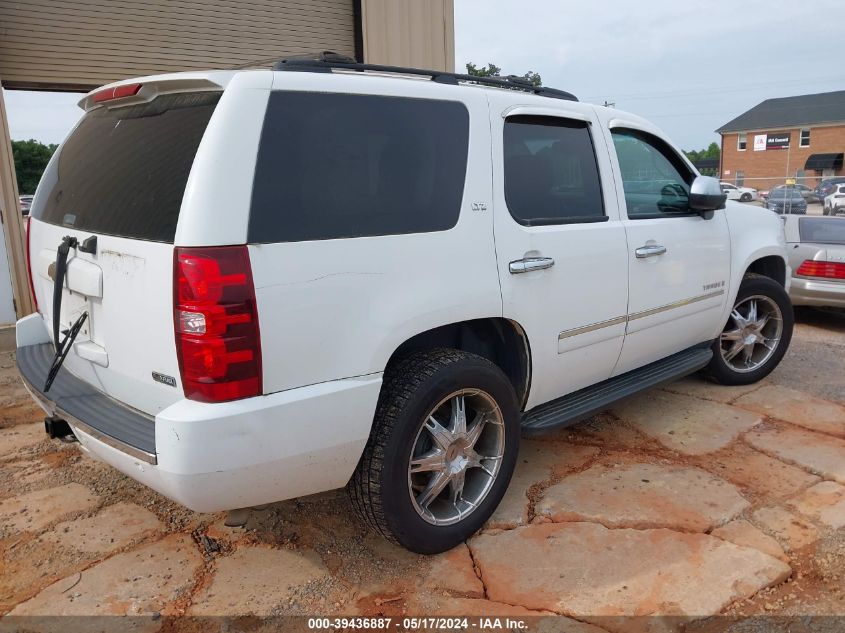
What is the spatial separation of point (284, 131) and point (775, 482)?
3.04 meters

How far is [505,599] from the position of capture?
8.38 ft

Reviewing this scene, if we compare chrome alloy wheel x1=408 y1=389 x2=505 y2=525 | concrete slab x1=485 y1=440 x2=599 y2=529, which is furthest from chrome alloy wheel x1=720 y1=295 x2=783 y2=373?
chrome alloy wheel x1=408 y1=389 x2=505 y2=525

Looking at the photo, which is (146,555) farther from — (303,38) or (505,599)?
(303,38)

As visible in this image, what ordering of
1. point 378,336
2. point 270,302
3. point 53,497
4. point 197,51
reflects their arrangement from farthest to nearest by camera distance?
point 197,51
point 53,497
point 378,336
point 270,302

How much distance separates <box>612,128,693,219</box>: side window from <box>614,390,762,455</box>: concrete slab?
136cm

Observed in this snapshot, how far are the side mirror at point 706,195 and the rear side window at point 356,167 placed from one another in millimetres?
1806

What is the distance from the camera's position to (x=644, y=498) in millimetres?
3283

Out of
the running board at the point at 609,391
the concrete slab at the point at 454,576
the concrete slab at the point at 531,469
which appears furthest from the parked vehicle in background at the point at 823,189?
the concrete slab at the point at 454,576

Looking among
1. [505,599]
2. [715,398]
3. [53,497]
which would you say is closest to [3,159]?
[53,497]

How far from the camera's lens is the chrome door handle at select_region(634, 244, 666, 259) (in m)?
3.55

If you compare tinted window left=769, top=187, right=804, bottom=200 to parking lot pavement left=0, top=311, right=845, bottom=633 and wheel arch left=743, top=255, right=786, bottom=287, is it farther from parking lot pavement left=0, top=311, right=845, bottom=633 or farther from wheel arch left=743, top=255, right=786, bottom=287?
parking lot pavement left=0, top=311, right=845, bottom=633

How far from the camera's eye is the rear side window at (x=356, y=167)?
87.9 inches

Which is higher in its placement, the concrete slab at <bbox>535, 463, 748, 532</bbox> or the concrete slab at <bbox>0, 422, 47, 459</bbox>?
the concrete slab at <bbox>0, 422, 47, 459</bbox>

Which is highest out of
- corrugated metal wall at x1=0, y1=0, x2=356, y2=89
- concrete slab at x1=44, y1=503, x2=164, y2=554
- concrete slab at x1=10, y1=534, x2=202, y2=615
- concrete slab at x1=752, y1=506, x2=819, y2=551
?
corrugated metal wall at x1=0, y1=0, x2=356, y2=89
